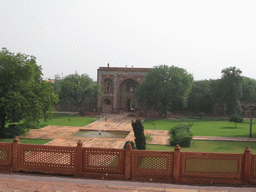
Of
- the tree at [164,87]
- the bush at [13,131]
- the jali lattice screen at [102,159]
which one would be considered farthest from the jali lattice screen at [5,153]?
the tree at [164,87]

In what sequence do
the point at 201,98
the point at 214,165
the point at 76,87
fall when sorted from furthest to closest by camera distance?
the point at 201,98 → the point at 76,87 → the point at 214,165

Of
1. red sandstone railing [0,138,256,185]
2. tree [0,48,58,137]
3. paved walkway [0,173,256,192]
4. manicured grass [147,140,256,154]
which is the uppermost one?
tree [0,48,58,137]

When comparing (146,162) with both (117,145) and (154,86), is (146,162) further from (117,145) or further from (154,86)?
(154,86)

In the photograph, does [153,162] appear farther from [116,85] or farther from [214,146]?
[116,85]

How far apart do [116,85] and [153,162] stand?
2885 cm

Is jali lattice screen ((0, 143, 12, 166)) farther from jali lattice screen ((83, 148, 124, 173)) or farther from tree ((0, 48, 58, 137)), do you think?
tree ((0, 48, 58, 137))

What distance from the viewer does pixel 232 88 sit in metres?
30.5

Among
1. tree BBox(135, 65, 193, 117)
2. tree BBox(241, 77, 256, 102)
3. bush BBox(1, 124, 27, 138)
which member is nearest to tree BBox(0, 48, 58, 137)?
bush BBox(1, 124, 27, 138)

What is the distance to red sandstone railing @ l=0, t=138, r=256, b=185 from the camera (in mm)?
5746

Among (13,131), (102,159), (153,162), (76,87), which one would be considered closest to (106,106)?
(76,87)

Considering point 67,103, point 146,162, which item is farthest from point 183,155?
point 67,103

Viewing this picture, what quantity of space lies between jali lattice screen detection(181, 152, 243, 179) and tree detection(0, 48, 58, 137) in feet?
33.1

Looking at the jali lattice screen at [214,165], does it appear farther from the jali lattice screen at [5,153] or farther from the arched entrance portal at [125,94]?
the arched entrance portal at [125,94]

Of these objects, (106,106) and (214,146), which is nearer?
(214,146)
